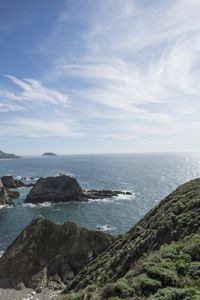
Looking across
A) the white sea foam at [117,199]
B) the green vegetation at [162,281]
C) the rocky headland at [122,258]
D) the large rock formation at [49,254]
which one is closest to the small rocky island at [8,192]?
the white sea foam at [117,199]

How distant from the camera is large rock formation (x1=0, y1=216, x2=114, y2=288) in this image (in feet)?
126

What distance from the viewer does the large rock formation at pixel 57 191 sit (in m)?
99.7

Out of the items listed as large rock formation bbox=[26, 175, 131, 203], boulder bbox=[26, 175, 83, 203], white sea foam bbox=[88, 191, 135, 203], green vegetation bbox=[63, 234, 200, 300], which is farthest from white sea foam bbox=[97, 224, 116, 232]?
green vegetation bbox=[63, 234, 200, 300]

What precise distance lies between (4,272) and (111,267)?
19889 mm

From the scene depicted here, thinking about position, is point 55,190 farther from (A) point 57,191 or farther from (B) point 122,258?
(B) point 122,258

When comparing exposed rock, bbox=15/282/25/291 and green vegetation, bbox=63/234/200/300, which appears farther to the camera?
exposed rock, bbox=15/282/25/291

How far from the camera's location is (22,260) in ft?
133

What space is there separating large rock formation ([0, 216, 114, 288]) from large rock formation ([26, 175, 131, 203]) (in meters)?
55.3

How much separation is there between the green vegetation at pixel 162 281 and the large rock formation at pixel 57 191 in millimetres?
81622

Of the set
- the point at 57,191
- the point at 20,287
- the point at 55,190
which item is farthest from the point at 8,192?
the point at 20,287

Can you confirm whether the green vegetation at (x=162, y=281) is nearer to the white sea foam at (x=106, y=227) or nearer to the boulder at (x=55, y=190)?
the white sea foam at (x=106, y=227)

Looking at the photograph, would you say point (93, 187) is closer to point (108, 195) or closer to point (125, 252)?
point (108, 195)

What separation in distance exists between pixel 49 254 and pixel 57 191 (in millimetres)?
60340

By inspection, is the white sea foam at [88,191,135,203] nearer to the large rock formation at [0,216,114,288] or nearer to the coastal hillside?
the large rock formation at [0,216,114,288]
